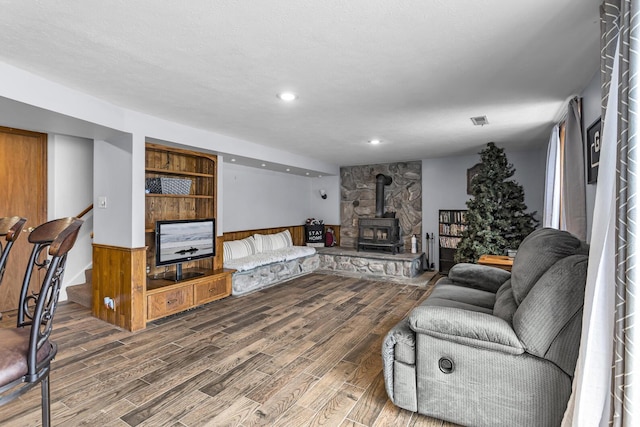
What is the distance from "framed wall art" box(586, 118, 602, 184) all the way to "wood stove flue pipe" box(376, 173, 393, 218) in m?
4.29

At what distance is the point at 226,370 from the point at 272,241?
3.80 meters

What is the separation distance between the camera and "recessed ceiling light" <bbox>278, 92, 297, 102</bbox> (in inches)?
109

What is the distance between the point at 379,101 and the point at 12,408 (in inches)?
140

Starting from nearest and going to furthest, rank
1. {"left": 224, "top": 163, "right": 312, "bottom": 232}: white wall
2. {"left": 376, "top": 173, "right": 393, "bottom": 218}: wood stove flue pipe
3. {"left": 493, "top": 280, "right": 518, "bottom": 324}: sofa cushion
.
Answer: {"left": 493, "top": 280, "right": 518, "bottom": 324}: sofa cushion
{"left": 224, "top": 163, "right": 312, "bottom": 232}: white wall
{"left": 376, "top": 173, "right": 393, "bottom": 218}: wood stove flue pipe

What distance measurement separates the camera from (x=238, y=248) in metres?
5.26

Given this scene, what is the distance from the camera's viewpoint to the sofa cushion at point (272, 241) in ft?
19.2

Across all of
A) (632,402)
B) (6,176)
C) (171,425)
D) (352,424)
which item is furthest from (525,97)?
(6,176)

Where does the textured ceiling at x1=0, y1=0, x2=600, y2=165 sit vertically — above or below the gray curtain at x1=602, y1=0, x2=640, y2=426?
above

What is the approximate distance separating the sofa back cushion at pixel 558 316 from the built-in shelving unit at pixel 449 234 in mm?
4603

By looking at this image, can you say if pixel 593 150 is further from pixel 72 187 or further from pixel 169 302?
pixel 72 187

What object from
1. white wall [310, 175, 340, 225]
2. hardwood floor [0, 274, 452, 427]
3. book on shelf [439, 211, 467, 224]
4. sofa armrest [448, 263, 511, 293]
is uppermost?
white wall [310, 175, 340, 225]

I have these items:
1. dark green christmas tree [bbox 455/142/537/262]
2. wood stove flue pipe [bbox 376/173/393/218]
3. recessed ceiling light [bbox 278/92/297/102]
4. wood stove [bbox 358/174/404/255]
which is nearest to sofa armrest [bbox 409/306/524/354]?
recessed ceiling light [bbox 278/92/297/102]

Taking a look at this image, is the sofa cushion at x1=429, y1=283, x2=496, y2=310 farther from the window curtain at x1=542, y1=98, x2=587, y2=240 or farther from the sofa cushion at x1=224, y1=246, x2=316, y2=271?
the sofa cushion at x1=224, y1=246, x2=316, y2=271

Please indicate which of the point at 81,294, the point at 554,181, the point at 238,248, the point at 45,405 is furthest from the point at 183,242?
the point at 554,181
